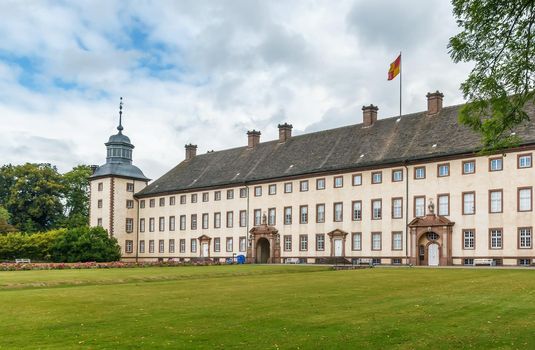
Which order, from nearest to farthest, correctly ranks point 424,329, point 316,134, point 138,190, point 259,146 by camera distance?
point 424,329, point 316,134, point 259,146, point 138,190

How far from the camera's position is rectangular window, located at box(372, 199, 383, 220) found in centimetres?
4991

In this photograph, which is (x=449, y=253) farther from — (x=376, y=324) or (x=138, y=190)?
(x=138, y=190)

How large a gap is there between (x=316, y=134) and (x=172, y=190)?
17.4 meters

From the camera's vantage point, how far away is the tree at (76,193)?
85963 mm

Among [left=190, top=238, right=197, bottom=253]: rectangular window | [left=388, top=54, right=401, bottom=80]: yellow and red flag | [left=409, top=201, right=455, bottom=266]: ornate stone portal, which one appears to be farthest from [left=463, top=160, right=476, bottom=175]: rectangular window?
[left=190, top=238, right=197, bottom=253]: rectangular window

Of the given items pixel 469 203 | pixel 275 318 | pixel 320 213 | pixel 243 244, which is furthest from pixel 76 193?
pixel 275 318

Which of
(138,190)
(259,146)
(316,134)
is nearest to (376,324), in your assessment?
(316,134)

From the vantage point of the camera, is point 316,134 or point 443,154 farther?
point 316,134

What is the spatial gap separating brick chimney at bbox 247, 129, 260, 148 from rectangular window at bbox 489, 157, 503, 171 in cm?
2932

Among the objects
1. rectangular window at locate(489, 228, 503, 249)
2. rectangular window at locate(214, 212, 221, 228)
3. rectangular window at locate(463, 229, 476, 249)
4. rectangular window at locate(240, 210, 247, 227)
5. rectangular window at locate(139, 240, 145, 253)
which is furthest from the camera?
rectangular window at locate(139, 240, 145, 253)

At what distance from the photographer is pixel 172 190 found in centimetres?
6875

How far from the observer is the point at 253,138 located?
68062 millimetres

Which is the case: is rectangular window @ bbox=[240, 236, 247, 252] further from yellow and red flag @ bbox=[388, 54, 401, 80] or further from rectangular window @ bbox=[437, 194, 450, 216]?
rectangular window @ bbox=[437, 194, 450, 216]

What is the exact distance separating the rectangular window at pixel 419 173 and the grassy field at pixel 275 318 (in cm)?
2594
